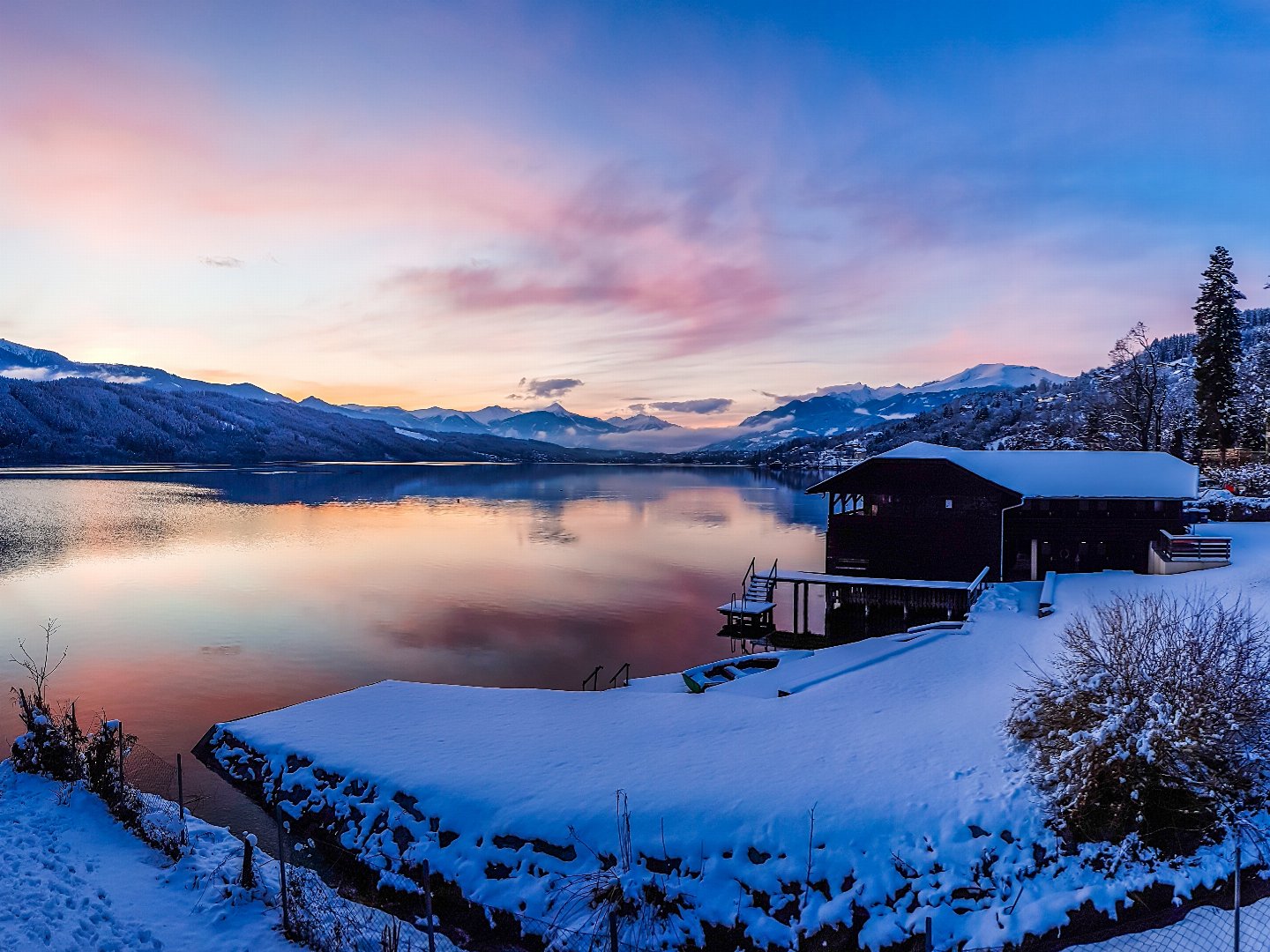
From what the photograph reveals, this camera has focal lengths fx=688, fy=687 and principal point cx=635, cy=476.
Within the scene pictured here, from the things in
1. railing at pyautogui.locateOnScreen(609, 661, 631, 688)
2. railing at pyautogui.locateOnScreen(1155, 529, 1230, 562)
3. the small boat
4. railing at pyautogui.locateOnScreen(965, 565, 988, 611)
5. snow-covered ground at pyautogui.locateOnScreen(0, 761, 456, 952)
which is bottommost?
railing at pyautogui.locateOnScreen(609, 661, 631, 688)

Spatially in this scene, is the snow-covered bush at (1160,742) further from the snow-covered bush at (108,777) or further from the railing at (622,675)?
the snow-covered bush at (108,777)

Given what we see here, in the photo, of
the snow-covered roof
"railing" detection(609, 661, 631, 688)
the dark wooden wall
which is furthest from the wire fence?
the dark wooden wall

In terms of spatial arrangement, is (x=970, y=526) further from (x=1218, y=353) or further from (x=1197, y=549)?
(x=1218, y=353)

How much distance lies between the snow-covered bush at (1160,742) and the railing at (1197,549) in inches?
911

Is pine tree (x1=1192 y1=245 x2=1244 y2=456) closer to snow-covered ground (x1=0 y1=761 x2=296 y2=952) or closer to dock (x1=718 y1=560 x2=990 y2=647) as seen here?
dock (x1=718 y1=560 x2=990 y2=647)

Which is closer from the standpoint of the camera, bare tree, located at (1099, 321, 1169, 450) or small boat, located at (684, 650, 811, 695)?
small boat, located at (684, 650, 811, 695)

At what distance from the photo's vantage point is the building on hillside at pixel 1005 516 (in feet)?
123

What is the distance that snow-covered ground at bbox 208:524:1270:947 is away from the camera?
40.9ft

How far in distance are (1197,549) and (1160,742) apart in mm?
27134

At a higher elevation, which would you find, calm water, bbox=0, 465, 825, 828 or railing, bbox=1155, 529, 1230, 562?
railing, bbox=1155, 529, 1230, 562

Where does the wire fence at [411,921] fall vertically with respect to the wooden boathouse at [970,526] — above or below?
below

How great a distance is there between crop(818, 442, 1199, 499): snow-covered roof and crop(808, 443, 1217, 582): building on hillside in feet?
0.28

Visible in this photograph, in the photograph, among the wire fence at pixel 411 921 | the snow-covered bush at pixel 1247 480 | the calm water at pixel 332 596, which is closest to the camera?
the wire fence at pixel 411 921

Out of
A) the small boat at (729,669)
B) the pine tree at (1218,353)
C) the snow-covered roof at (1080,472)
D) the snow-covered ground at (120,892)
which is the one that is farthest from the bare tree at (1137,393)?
the snow-covered ground at (120,892)
